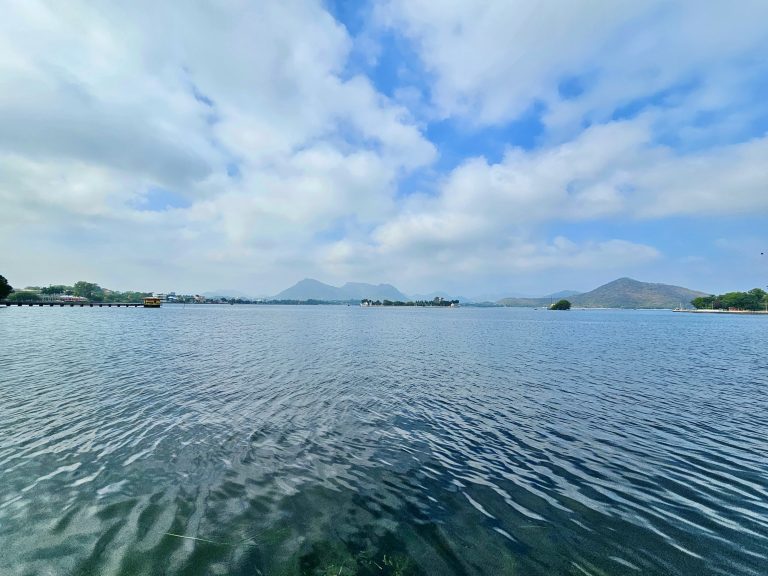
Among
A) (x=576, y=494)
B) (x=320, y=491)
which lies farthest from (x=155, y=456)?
(x=576, y=494)

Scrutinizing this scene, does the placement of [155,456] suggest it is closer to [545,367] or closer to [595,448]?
[595,448]

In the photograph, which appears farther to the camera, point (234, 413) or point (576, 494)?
point (234, 413)

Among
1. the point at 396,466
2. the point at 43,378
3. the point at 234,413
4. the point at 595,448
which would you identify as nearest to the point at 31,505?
the point at 234,413

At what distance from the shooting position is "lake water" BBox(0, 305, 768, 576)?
9.05 meters

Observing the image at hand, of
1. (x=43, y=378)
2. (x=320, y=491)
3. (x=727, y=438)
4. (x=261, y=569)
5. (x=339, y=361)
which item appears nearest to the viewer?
(x=261, y=569)

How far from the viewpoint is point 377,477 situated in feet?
44.3

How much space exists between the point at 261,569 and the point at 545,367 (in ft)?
122

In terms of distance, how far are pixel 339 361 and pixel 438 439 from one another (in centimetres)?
2596

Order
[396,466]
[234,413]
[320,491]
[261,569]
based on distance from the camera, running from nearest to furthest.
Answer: [261,569] < [320,491] < [396,466] < [234,413]

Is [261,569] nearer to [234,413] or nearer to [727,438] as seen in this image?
[234,413]

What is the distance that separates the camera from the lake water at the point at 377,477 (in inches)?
356

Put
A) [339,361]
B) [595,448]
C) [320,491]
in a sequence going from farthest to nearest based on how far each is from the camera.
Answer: [339,361] < [595,448] < [320,491]

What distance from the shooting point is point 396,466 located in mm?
14461

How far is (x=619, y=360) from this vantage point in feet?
146
